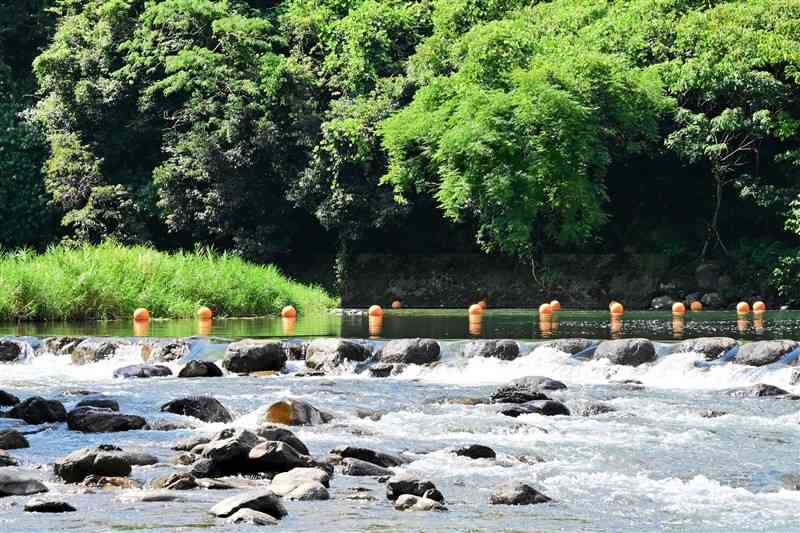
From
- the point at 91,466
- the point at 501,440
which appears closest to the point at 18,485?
the point at 91,466

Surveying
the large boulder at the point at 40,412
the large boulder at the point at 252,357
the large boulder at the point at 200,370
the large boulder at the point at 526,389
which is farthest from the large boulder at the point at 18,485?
the large boulder at the point at 252,357

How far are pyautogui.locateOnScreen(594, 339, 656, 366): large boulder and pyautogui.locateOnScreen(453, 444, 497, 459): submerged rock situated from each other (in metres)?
6.54

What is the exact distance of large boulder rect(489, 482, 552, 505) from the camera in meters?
8.60

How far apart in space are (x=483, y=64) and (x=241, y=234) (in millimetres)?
8223

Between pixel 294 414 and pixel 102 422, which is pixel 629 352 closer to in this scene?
pixel 294 414

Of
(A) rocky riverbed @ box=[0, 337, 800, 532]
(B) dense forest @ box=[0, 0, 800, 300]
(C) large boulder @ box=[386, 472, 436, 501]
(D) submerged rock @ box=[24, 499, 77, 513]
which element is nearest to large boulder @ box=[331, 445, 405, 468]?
(A) rocky riverbed @ box=[0, 337, 800, 532]

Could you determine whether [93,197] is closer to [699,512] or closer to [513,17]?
[513,17]

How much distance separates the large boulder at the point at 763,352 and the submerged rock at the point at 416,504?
8191 millimetres

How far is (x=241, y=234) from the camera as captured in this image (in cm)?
3428

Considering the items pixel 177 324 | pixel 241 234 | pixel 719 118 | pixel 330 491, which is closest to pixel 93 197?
pixel 241 234

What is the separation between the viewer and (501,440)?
11188mm

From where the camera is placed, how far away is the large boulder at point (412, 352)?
1722 cm

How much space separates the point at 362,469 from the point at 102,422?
3.17 meters

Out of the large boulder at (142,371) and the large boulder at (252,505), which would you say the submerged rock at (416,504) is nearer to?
the large boulder at (252,505)
